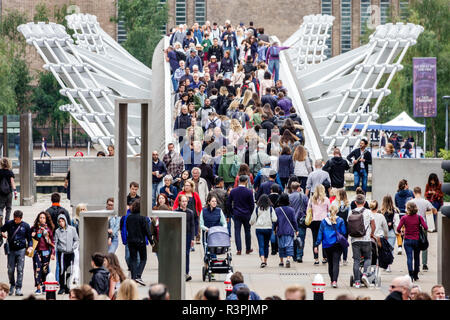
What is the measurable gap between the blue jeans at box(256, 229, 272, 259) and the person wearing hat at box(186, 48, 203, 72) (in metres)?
13.6

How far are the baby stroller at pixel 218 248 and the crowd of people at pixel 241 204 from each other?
47 centimetres

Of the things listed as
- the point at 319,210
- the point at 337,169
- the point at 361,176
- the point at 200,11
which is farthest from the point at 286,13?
the point at 319,210

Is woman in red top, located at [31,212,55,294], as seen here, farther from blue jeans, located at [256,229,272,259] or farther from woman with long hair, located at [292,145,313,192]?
woman with long hair, located at [292,145,313,192]

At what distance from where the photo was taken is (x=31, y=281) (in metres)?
18.6

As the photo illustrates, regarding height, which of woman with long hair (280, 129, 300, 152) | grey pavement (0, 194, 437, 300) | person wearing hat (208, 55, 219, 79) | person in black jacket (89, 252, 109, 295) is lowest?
grey pavement (0, 194, 437, 300)

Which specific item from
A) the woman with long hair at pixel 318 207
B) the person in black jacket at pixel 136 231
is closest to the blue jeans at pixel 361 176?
the woman with long hair at pixel 318 207

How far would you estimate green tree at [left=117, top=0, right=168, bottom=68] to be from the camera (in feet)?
206

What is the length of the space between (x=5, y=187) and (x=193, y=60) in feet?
35.1

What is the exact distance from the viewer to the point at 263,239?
19.4m

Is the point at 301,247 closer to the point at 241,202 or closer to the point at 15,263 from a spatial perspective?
the point at 241,202

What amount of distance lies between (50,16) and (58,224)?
54.1m

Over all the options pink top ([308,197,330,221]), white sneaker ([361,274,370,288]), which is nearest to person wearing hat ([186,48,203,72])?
pink top ([308,197,330,221])

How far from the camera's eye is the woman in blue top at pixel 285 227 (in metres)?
19.2

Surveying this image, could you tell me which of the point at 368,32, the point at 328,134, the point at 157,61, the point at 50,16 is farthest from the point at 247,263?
the point at 50,16
